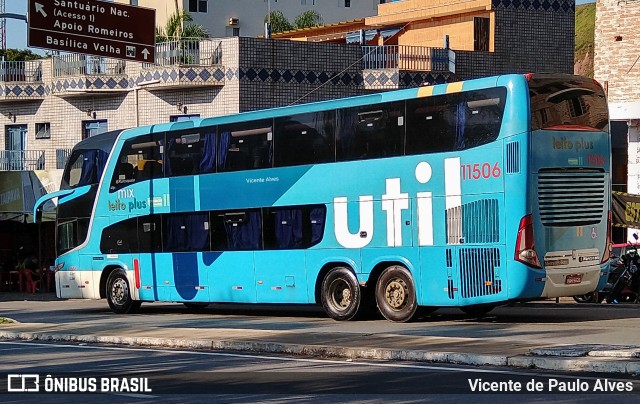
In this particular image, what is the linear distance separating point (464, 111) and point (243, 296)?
23.4 feet

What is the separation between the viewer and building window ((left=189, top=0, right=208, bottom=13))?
7438cm

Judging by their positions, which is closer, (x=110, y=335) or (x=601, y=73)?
(x=110, y=335)

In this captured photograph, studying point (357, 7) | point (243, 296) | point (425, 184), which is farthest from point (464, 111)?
point (357, 7)

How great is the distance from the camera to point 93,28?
24297 millimetres

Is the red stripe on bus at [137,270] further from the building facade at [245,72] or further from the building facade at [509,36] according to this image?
the building facade at [509,36]

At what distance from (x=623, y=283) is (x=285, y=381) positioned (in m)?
15.2

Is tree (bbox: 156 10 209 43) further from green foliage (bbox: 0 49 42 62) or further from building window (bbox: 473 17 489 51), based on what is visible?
building window (bbox: 473 17 489 51)

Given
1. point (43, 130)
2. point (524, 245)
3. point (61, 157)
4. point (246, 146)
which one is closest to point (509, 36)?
point (61, 157)

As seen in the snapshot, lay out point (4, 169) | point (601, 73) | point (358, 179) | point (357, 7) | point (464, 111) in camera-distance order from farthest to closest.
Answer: point (357, 7), point (4, 169), point (601, 73), point (358, 179), point (464, 111)

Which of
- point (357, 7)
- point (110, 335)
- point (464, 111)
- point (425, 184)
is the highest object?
point (357, 7)

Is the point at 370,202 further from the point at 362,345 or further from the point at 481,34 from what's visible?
the point at 481,34

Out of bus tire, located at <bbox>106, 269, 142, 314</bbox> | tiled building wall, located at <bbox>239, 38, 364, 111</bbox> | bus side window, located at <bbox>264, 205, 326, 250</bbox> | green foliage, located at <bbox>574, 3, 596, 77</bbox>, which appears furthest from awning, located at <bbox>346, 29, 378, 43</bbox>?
green foliage, located at <bbox>574, 3, 596, 77</bbox>

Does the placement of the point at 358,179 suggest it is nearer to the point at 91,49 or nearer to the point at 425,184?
the point at 425,184

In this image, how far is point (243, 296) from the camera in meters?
24.3
